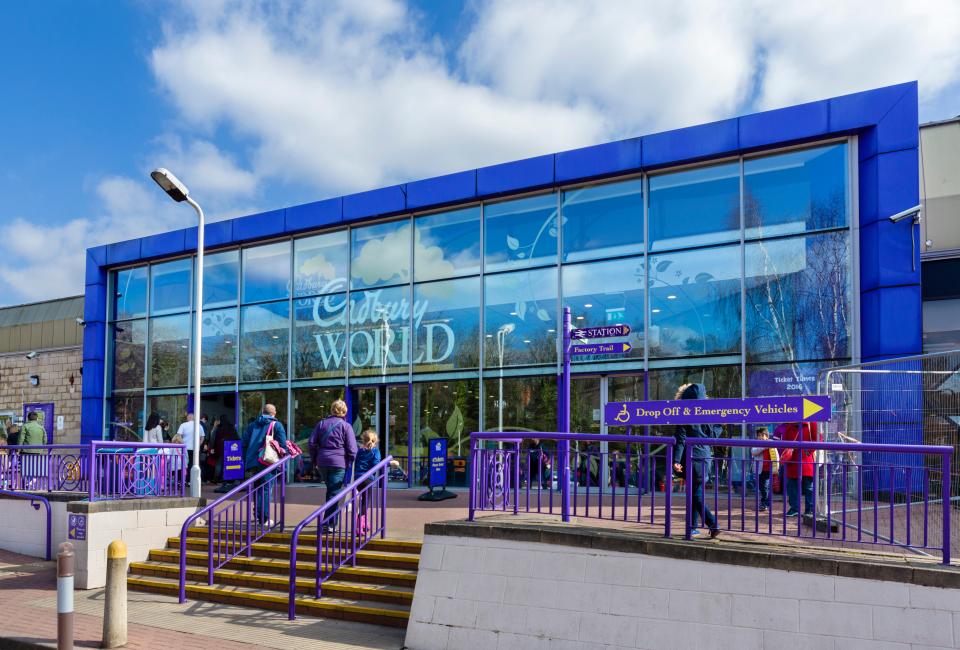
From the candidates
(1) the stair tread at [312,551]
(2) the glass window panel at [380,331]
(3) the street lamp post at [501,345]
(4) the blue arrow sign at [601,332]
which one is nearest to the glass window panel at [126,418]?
(2) the glass window panel at [380,331]

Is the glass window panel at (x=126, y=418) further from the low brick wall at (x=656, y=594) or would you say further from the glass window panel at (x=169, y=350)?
the low brick wall at (x=656, y=594)

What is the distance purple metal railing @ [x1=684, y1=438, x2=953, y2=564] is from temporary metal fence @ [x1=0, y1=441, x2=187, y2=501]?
767 cm

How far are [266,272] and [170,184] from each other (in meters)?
7.79

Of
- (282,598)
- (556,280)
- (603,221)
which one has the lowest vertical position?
(282,598)

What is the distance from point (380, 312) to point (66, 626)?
11.9 metres

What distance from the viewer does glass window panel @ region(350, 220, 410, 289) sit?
17969 millimetres

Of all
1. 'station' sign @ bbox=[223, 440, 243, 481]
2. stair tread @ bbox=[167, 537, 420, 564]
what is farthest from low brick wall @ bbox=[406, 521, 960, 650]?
'station' sign @ bbox=[223, 440, 243, 481]

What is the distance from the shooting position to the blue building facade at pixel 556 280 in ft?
44.1

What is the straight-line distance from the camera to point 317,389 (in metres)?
18.8

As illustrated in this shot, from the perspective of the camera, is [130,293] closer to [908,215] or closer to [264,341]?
[264,341]

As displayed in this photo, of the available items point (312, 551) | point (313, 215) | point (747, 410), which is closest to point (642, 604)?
point (747, 410)

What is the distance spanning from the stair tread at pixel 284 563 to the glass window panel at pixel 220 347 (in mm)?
9645

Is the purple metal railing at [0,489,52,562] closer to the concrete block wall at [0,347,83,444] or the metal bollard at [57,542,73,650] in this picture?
the metal bollard at [57,542,73,650]

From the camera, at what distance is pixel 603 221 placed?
15672 mm
